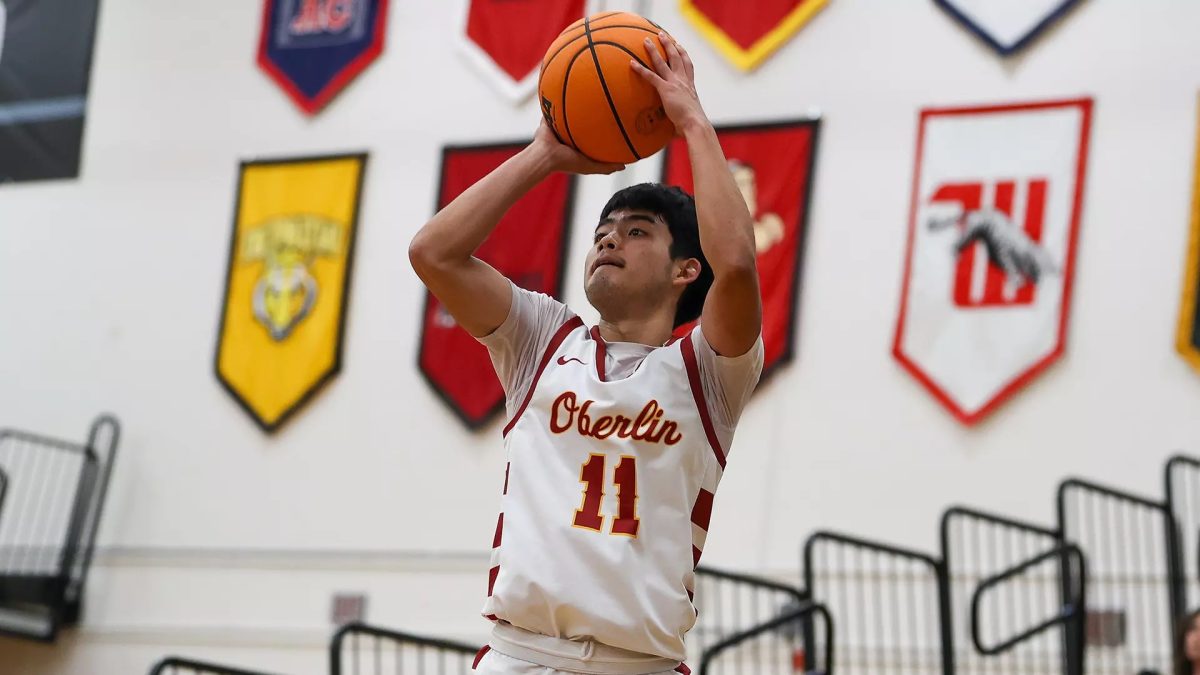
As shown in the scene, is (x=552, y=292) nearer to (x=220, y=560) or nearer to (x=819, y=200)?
(x=819, y=200)

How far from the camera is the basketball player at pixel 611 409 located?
2646 millimetres

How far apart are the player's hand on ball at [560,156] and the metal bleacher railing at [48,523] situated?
8182mm

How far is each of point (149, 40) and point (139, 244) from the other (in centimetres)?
161

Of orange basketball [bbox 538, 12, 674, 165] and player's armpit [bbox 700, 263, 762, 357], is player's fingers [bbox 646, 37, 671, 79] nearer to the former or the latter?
orange basketball [bbox 538, 12, 674, 165]

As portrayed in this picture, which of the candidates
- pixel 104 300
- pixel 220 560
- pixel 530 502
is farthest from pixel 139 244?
pixel 530 502

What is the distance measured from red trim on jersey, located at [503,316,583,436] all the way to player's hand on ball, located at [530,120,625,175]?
0.31m

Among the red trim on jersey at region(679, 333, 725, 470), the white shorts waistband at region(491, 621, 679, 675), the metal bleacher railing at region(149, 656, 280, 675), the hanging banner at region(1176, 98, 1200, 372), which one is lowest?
the metal bleacher railing at region(149, 656, 280, 675)

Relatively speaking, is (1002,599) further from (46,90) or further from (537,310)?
(46,90)

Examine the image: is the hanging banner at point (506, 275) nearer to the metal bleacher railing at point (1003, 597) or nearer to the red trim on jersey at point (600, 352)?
the metal bleacher railing at point (1003, 597)

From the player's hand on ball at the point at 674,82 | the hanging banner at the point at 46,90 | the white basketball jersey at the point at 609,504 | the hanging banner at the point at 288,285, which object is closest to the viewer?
the white basketball jersey at the point at 609,504

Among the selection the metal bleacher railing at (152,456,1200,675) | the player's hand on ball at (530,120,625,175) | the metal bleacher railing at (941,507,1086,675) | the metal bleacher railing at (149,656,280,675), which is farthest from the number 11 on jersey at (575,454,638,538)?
the metal bleacher railing at (941,507,1086,675)

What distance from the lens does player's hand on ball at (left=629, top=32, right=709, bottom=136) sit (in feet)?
9.03

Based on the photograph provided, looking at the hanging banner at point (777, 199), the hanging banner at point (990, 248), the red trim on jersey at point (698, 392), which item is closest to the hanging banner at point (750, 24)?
the hanging banner at point (777, 199)

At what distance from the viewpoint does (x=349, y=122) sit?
33.6 ft
